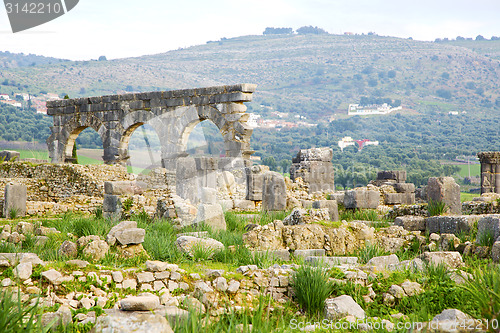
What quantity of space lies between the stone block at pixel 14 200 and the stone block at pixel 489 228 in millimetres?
11866

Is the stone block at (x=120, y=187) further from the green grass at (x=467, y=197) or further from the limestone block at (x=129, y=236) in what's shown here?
the green grass at (x=467, y=197)

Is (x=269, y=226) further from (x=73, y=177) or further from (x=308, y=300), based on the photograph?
(x=73, y=177)

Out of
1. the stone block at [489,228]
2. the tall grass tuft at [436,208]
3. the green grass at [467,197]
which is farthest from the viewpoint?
the green grass at [467,197]

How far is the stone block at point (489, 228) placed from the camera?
8.79 m

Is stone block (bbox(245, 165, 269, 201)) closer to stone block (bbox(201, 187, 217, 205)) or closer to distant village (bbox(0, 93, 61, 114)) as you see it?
stone block (bbox(201, 187, 217, 205))

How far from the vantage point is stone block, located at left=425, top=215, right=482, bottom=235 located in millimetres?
10250

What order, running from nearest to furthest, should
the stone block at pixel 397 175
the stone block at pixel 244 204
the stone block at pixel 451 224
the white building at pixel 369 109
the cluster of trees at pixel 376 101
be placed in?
the stone block at pixel 451 224
the stone block at pixel 244 204
the stone block at pixel 397 175
the white building at pixel 369 109
the cluster of trees at pixel 376 101

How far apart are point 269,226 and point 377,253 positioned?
2103 mm

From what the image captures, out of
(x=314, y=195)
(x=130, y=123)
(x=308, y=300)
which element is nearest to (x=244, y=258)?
(x=308, y=300)

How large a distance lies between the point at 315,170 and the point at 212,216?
10252 mm

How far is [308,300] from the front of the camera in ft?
20.4

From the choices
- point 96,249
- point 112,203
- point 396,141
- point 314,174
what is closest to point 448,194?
point 112,203

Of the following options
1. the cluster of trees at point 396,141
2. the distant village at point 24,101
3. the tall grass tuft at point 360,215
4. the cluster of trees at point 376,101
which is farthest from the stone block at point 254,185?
the cluster of trees at point 376,101

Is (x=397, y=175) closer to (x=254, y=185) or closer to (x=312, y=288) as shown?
(x=254, y=185)
